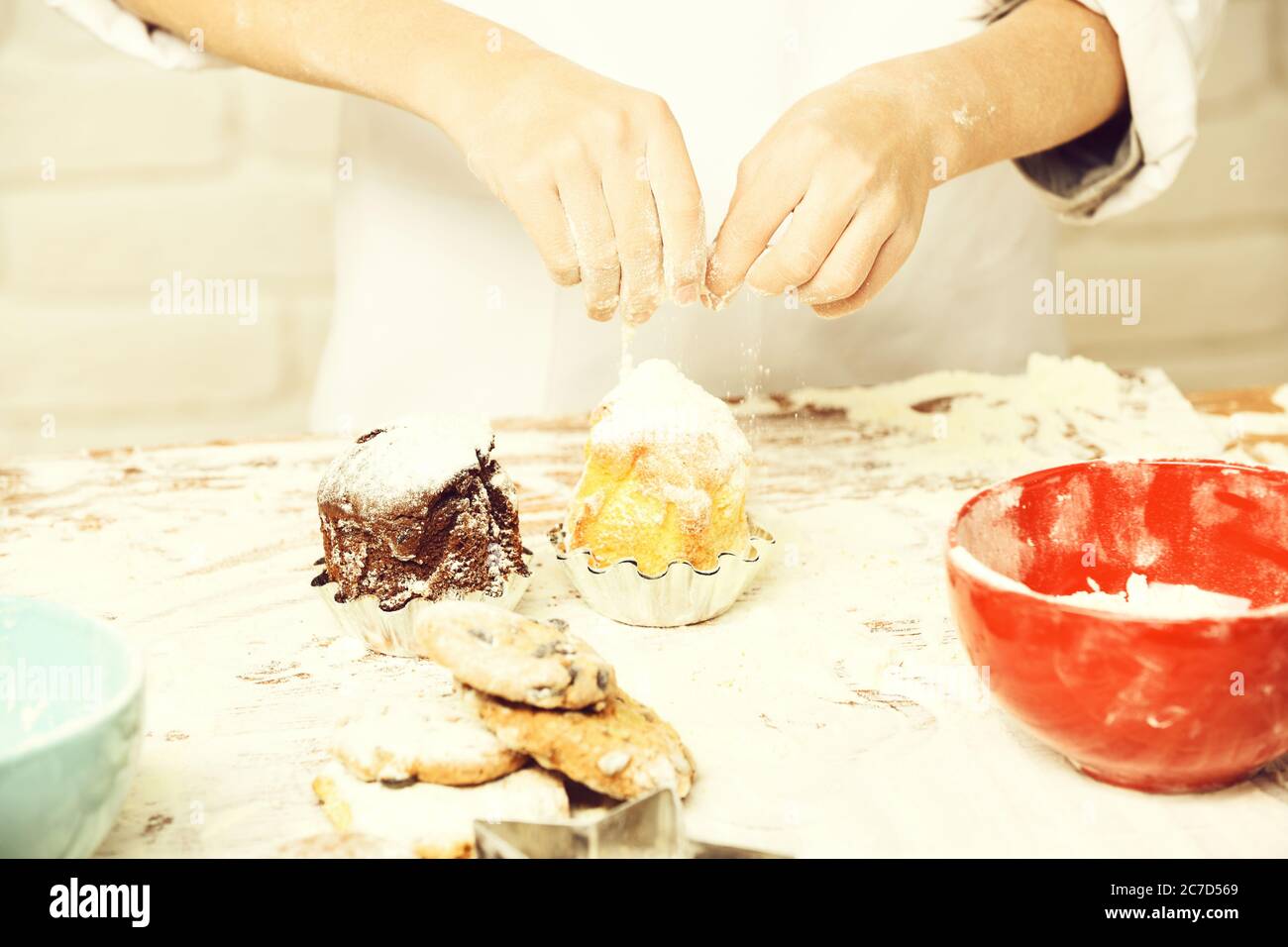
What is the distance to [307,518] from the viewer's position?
1.21 metres

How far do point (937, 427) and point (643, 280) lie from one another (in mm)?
514

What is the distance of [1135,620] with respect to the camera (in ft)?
2.13

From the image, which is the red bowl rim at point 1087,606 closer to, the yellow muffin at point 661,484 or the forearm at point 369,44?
the yellow muffin at point 661,484

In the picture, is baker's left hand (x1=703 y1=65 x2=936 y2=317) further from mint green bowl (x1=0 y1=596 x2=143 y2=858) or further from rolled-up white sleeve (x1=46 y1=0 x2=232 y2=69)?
rolled-up white sleeve (x1=46 y1=0 x2=232 y2=69)

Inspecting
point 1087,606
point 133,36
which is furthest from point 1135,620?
point 133,36

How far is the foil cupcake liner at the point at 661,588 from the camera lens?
944 millimetres

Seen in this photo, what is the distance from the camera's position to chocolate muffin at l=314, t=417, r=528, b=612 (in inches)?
36.1

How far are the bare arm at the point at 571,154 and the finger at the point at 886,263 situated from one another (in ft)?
0.52

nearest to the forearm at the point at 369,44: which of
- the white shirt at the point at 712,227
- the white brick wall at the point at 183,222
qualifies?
the white shirt at the point at 712,227

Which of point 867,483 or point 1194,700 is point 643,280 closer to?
point 867,483

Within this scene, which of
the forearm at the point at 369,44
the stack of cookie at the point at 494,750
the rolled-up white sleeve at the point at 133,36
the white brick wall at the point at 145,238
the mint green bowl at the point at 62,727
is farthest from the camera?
the white brick wall at the point at 145,238

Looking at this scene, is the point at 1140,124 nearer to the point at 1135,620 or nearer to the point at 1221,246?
the point at 1135,620

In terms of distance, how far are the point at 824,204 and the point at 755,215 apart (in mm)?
56
